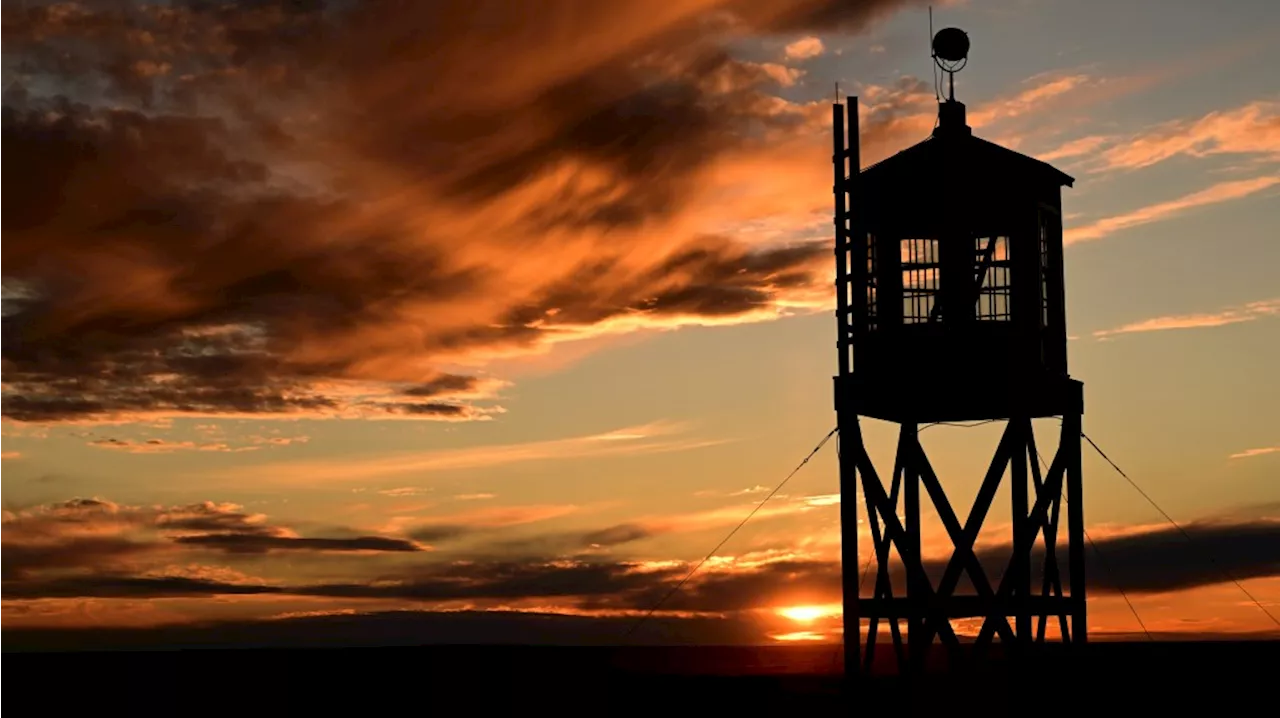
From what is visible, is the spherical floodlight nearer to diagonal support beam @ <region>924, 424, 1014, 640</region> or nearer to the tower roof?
the tower roof

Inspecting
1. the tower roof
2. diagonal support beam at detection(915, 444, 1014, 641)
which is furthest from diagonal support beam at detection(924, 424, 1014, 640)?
the tower roof

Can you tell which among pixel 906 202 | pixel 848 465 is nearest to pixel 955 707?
pixel 848 465

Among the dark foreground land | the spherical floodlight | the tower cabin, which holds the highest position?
the spherical floodlight

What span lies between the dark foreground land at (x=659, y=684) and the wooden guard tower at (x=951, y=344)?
1508 millimetres

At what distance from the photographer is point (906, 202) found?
95.4ft

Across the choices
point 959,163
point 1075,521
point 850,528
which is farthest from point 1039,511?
point 959,163

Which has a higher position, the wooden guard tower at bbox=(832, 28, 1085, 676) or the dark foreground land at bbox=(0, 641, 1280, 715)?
the wooden guard tower at bbox=(832, 28, 1085, 676)

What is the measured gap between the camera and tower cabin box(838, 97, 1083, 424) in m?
29.0

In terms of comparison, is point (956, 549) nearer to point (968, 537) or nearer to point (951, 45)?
point (968, 537)

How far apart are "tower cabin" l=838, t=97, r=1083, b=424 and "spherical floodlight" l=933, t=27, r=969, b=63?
166 centimetres

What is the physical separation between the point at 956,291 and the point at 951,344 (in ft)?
2.93

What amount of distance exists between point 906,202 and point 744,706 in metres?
8.73

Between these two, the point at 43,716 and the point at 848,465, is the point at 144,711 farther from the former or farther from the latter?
the point at 848,465

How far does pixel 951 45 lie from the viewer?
30.5 m
